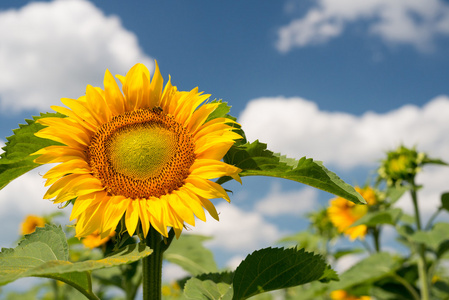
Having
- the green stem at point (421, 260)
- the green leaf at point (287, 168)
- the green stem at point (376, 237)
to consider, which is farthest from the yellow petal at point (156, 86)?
the green stem at point (376, 237)

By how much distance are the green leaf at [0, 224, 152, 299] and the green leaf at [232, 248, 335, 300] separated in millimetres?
367

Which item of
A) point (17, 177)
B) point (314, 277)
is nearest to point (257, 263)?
point (314, 277)

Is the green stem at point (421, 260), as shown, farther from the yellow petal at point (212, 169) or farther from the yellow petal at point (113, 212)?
the yellow petal at point (113, 212)

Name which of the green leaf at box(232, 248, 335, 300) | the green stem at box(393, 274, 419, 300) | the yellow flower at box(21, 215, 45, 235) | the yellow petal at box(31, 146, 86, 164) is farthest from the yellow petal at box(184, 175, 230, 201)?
the yellow flower at box(21, 215, 45, 235)

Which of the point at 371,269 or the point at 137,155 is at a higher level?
the point at 371,269

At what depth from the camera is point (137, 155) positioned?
1.44 meters

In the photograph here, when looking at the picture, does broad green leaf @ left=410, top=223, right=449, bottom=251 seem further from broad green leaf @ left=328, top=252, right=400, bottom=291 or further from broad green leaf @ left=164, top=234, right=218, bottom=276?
broad green leaf @ left=164, top=234, right=218, bottom=276

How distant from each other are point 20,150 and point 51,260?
394 mm

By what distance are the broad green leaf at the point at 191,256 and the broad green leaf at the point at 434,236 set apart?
77.0 inches

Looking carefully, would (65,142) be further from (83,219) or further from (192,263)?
(192,263)

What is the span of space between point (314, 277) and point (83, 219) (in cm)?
74

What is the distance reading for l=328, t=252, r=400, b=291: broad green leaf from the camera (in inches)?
155

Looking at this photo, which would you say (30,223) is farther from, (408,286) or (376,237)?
(408,286)

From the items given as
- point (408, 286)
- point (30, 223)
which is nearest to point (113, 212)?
point (408, 286)
